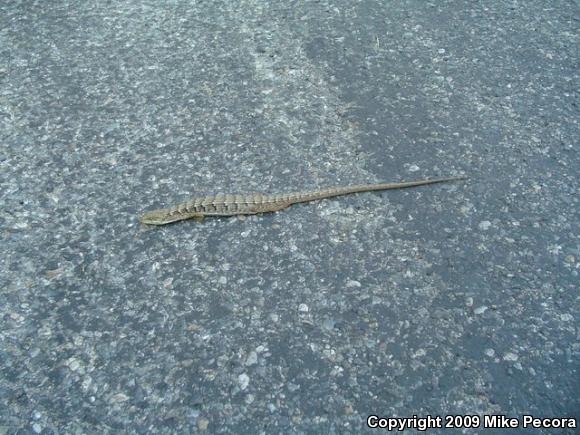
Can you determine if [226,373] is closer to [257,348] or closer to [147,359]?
[257,348]

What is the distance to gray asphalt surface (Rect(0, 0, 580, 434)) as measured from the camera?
9.55 feet

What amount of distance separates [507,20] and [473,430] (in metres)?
4.22

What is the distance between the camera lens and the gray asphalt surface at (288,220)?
2912 mm

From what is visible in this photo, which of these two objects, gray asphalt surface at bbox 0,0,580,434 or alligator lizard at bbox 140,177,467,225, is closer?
gray asphalt surface at bbox 0,0,580,434

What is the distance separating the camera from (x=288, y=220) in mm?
3809

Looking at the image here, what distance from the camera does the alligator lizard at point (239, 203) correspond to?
3748 mm

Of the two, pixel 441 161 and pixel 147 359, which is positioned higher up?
pixel 441 161

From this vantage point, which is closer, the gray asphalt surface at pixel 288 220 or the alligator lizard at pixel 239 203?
the gray asphalt surface at pixel 288 220

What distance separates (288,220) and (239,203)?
0.35 meters

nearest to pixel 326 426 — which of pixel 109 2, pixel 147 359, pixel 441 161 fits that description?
pixel 147 359

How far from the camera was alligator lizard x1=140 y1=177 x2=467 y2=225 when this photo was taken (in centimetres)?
375

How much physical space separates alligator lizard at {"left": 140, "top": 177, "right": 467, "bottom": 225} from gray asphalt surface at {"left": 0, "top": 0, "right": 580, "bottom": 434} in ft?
0.24

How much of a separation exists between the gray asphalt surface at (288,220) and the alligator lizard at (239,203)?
74 millimetres

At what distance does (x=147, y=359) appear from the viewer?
3.06 meters
